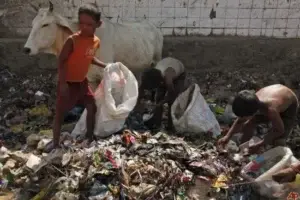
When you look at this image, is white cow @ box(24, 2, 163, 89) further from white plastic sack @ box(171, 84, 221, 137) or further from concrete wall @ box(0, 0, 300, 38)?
white plastic sack @ box(171, 84, 221, 137)

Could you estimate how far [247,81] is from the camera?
7598 mm

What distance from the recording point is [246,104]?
15.3 feet

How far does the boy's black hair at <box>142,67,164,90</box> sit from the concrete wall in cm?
218

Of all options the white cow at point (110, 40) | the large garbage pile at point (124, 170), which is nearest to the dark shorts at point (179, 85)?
the large garbage pile at point (124, 170)

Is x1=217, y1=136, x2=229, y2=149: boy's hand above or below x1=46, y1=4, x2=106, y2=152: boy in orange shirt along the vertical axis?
below

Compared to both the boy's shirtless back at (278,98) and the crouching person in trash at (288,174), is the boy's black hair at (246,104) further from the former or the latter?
the crouching person in trash at (288,174)

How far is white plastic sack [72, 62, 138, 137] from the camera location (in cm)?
534

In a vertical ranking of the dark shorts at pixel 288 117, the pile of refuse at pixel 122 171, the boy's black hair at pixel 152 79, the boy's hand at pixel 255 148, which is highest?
the boy's black hair at pixel 152 79

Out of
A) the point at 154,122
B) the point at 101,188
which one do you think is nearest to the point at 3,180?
the point at 101,188

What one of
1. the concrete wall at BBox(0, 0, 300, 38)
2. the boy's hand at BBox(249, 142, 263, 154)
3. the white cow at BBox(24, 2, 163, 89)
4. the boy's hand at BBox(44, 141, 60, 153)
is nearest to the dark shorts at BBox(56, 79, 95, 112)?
the boy's hand at BBox(44, 141, 60, 153)

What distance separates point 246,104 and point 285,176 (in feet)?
2.43

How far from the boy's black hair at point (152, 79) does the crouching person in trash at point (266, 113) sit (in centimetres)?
115

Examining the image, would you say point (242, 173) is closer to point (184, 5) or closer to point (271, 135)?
point (271, 135)

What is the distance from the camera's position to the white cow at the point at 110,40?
6.08m
